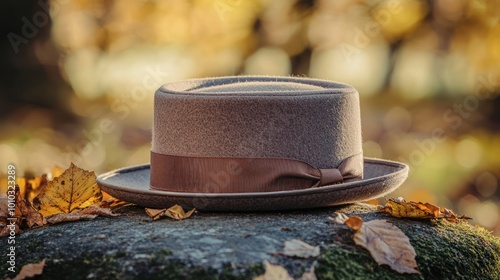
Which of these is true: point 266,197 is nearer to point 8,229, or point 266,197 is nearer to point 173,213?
point 173,213

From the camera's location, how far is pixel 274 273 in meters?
2.42

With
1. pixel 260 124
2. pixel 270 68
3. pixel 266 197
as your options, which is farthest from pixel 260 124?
pixel 270 68

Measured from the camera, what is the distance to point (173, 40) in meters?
8.02

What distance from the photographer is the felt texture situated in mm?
3098

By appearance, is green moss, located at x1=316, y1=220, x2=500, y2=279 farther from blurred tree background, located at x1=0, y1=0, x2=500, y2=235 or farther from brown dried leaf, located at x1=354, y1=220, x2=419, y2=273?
blurred tree background, located at x1=0, y1=0, x2=500, y2=235

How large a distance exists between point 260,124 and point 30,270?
108cm

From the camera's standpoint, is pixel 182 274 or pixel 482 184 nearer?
pixel 182 274

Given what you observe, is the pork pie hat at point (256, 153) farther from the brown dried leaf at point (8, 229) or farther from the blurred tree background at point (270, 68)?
the blurred tree background at point (270, 68)

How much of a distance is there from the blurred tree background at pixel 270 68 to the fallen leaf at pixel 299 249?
15.4 feet

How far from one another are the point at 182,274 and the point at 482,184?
6.39 metres

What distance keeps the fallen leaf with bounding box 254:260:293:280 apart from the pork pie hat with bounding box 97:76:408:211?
0.54 meters

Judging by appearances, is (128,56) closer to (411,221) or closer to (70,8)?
(70,8)

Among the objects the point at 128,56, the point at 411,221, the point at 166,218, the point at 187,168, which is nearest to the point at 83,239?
the point at 166,218

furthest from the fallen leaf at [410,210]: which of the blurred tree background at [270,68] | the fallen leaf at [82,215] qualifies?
the blurred tree background at [270,68]
